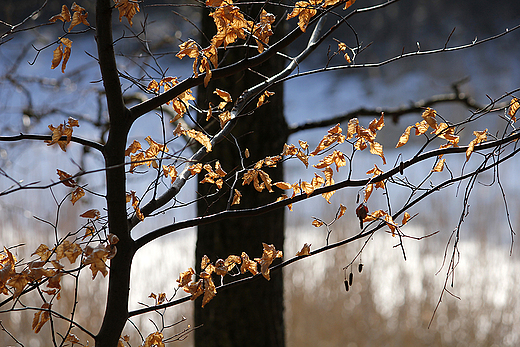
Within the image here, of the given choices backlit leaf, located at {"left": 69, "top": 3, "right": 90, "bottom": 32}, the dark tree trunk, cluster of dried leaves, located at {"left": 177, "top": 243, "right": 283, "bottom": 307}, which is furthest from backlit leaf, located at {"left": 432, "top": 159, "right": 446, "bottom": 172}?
the dark tree trunk

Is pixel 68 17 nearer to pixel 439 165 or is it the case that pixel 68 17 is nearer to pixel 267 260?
pixel 267 260

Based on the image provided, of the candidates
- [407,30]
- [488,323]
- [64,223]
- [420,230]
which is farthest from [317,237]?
[407,30]

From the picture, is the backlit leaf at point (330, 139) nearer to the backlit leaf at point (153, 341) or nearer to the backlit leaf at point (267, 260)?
the backlit leaf at point (267, 260)

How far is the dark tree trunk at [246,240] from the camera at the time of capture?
115 cm

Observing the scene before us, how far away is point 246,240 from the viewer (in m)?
1.15

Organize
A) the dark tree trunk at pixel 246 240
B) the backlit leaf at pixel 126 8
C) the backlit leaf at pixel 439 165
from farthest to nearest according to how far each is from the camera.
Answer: the dark tree trunk at pixel 246 240, the backlit leaf at pixel 439 165, the backlit leaf at pixel 126 8

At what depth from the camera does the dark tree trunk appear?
115cm

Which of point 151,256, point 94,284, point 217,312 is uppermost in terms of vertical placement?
point 151,256

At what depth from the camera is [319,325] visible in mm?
2184

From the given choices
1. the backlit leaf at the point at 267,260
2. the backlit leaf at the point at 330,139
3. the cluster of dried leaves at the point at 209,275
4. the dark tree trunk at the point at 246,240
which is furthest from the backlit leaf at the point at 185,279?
the dark tree trunk at the point at 246,240

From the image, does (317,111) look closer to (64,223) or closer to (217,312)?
(64,223)

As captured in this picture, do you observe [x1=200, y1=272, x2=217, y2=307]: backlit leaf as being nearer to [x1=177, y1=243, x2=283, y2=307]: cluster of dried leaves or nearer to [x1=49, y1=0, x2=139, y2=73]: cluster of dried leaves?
[x1=177, y1=243, x2=283, y2=307]: cluster of dried leaves

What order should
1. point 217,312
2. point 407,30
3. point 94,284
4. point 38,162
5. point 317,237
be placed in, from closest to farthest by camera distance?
1. point 217,312
2. point 94,284
3. point 38,162
4. point 317,237
5. point 407,30

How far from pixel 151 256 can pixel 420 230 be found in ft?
6.00
